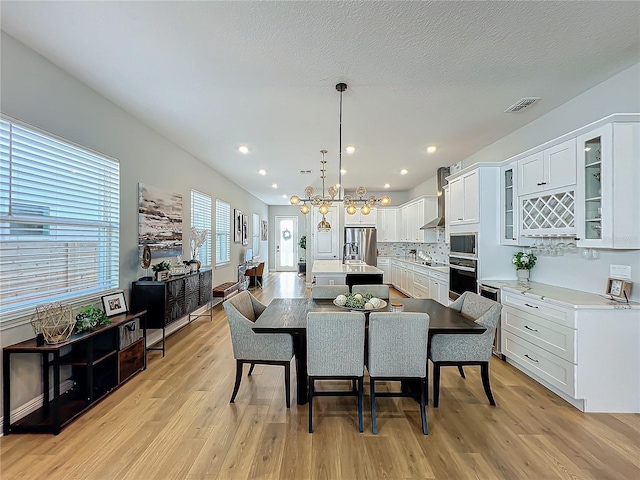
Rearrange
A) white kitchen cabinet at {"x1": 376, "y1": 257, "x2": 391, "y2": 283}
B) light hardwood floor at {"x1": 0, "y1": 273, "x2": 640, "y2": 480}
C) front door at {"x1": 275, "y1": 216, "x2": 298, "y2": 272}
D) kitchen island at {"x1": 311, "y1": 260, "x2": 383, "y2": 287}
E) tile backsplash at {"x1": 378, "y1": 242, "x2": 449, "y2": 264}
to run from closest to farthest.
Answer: light hardwood floor at {"x1": 0, "y1": 273, "x2": 640, "y2": 480} → kitchen island at {"x1": 311, "y1": 260, "x2": 383, "y2": 287} → tile backsplash at {"x1": 378, "y1": 242, "x2": 449, "y2": 264} → white kitchen cabinet at {"x1": 376, "y1": 257, "x2": 391, "y2": 283} → front door at {"x1": 275, "y1": 216, "x2": 298, "y2": 272}

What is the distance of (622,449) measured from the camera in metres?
2.11

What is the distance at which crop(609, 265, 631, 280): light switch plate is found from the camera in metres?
2.66

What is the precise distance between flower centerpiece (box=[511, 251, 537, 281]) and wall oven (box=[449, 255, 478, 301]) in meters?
0.47

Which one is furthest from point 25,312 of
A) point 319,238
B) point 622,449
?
point 319,238

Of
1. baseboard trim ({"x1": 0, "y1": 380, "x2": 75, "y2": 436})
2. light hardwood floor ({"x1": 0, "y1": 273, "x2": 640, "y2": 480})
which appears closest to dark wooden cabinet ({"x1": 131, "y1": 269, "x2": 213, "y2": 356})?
light hardwood floor ({"x1": 0, "y1": 273, "x2": 640, "y2": 480})

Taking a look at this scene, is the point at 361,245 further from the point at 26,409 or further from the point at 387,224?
the point at 26,409

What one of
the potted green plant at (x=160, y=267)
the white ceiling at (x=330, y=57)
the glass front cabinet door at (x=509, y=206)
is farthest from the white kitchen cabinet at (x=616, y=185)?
the potted green plant at (x=160, y=267)

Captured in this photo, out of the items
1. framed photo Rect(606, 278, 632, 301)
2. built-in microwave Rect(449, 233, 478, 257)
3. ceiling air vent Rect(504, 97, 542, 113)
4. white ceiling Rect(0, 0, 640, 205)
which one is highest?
ceiling air vent Rect(504, 97, 542, 113)

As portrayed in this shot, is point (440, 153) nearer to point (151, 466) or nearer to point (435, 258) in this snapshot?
point (435, 258)

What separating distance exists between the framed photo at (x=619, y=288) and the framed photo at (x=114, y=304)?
4.65m

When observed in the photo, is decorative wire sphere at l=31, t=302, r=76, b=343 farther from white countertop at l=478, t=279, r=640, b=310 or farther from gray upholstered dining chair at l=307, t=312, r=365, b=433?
white countertop at l=478, t=279, r=640, b=310

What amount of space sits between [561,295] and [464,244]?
5.07 ft

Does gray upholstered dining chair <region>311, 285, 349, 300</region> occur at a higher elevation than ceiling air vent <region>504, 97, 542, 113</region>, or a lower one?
lower

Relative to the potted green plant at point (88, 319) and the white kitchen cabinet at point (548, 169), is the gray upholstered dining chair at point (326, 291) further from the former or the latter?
the white kitchen cabinet at point (548, 169)
